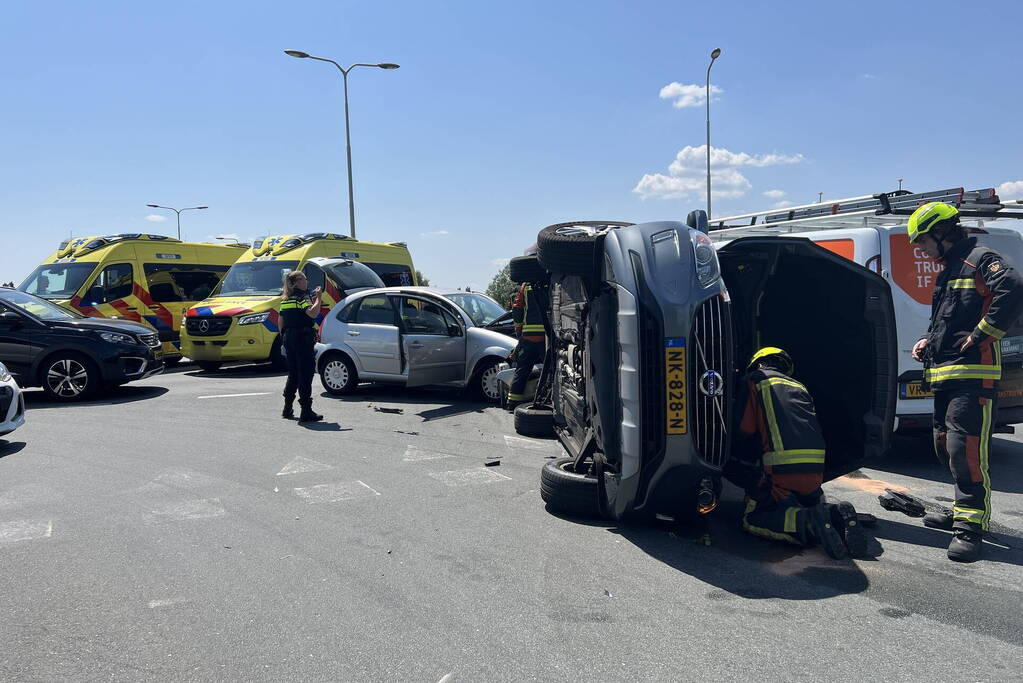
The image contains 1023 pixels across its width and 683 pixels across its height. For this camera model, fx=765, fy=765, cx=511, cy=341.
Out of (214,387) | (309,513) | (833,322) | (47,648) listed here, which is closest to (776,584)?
(833,322)

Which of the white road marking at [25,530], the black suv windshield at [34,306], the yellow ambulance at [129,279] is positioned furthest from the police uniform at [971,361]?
the yellow ambulance at [129,279]

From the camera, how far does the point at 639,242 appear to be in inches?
173

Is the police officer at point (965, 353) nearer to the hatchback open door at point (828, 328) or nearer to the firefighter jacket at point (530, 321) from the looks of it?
the hatchback open door at point (828, 328)

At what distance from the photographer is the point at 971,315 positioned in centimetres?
461

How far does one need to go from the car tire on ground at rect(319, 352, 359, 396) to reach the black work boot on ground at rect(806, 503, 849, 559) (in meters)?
7.45

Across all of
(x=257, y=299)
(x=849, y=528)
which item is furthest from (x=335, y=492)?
(x=257, y=299)

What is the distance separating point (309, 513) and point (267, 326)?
9443 mm

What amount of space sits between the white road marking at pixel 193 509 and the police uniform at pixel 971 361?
4.77 m

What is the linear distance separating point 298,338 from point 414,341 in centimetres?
157

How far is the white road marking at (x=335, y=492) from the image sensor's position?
18.7ft

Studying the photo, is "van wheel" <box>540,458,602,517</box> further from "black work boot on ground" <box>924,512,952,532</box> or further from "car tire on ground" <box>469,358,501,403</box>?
"car tire on ground" <box>469,358,501,403</box>

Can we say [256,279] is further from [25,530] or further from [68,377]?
[25,530]

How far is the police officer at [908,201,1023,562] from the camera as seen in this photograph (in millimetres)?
4422

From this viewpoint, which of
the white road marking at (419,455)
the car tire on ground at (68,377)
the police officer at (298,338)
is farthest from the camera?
the car tire on ground at (68,377)
